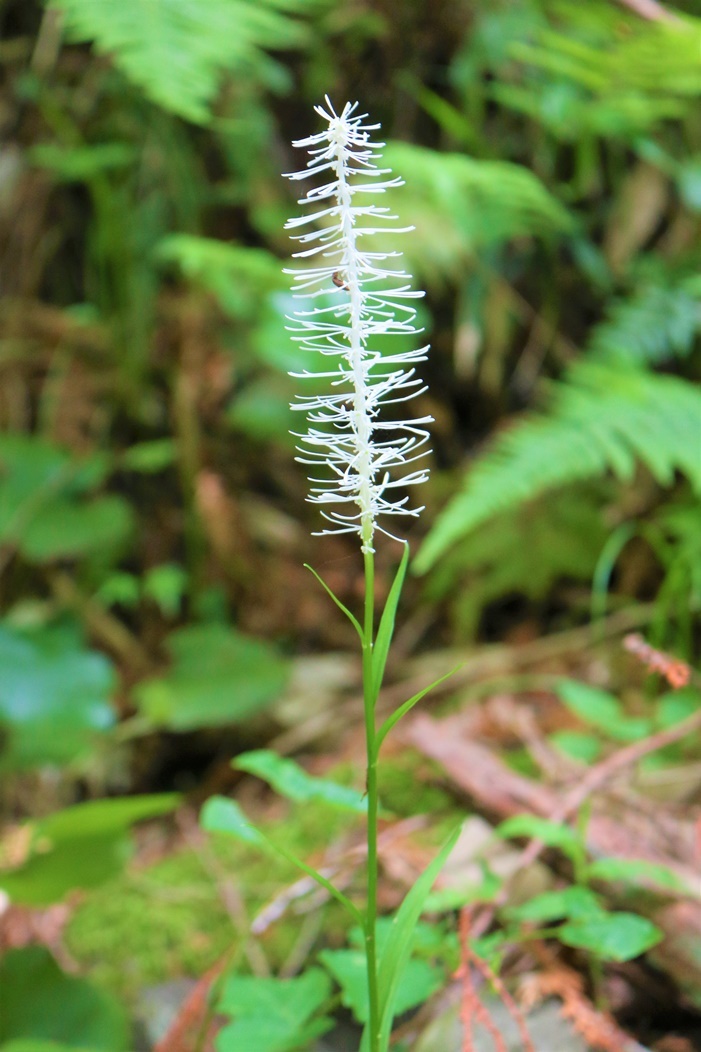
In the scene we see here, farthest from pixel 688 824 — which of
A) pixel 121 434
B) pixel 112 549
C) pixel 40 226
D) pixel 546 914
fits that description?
pixel 40 226

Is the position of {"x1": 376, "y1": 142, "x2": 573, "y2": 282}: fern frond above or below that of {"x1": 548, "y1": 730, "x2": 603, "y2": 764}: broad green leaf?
above

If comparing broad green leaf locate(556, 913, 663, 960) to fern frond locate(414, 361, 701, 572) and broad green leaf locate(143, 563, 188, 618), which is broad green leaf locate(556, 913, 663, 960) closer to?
fern frond locate(414, 361, 701, 572)

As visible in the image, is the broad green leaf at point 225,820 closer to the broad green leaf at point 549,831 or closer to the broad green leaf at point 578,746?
the broad green leaf at point 549,831

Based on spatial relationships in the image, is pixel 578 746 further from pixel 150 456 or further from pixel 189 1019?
pixel 150 456

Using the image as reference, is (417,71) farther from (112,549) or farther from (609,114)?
(112,549)

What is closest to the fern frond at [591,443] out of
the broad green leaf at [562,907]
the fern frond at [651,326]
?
the fern frond at [651,326]

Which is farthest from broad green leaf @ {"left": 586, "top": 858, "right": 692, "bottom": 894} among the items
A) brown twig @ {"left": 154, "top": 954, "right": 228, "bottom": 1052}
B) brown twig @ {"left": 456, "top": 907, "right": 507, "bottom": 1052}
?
brown twig @ {"left": 154, "top": 954, "right": 228, "bottom": 1052}

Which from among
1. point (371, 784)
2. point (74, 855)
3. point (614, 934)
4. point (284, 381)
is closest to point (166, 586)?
point (284, 381)
